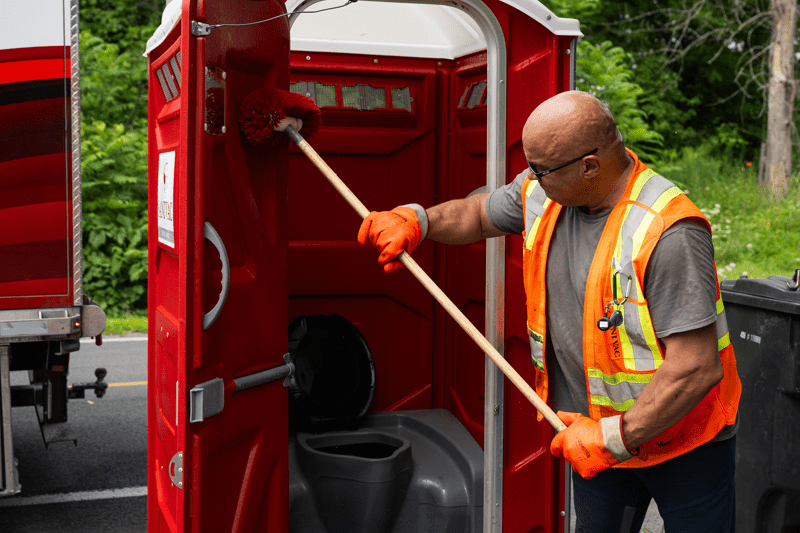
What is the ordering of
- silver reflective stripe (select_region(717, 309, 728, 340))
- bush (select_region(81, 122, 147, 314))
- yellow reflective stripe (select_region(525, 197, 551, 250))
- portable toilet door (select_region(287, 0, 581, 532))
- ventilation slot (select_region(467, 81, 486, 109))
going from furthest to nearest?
bush (select_region(81, 122, 147, 314)) < portable toilet door (select_region(287, 0, 581, 532)) < ventilation slot (select_region(467, 81, 486, 109)) < yellow reflective stripe (select_region(525, 197, 551, 250)) < silver reflective stripe (select_region(717, 309, 728, 340))

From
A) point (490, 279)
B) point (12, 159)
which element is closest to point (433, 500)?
point (490, 279)

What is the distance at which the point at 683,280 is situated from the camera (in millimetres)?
2117

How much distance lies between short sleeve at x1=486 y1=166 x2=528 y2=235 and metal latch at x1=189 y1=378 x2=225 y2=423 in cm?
115

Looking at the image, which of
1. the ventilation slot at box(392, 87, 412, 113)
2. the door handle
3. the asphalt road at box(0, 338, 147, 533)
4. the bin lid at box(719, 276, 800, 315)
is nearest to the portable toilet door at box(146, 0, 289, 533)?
the door handle

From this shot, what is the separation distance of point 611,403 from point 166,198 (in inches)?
60.3

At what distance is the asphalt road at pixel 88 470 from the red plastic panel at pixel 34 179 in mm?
1337

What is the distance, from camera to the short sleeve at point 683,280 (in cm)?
210

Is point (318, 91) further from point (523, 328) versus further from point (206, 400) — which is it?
point (206, 400)

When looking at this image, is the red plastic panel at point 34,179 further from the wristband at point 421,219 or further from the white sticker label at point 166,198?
the wristband at point 421,219

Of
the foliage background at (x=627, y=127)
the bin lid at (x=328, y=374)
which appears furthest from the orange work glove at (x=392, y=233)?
the foliage background at (x=627, y=127)

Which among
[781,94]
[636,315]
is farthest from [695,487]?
[781,94]

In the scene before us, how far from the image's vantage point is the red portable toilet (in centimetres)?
221

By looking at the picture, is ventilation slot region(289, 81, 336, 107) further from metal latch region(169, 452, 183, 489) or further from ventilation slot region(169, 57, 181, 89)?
metal latch region(169, 452, 183, 489)

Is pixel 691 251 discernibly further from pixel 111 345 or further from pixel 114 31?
pixel 114 31
